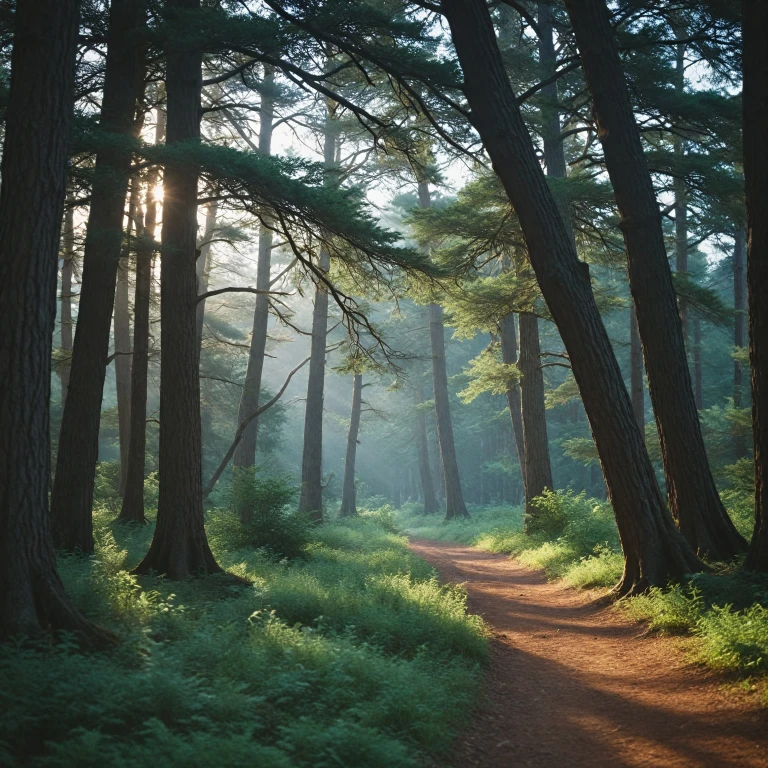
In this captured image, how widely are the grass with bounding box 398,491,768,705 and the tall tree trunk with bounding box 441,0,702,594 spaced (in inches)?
24.7

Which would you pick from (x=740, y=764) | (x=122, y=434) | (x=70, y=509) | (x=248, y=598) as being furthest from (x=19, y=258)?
(x=122, y=434)

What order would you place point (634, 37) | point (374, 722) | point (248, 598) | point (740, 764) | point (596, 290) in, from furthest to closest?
point (596, 290) < point (634, 37) < point (248, 598) < point (374, 722) < point (740, 764)

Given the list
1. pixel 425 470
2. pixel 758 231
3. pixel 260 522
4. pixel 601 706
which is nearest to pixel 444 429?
pixel 425 470

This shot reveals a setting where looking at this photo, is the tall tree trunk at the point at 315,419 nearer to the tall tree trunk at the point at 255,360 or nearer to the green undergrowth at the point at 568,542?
the tall tree trunk at the point at 255,360

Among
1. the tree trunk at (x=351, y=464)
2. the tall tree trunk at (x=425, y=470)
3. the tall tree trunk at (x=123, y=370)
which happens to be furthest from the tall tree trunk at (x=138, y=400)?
the tall tree trunk at (x=425, y=470)

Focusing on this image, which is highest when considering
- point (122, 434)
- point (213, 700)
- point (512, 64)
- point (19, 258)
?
point (512, 64)

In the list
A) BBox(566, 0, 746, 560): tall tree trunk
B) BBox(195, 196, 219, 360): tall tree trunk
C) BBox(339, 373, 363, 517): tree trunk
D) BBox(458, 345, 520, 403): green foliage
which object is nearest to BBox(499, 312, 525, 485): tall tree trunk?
BBox(458, 345, 520, 403): green foliage

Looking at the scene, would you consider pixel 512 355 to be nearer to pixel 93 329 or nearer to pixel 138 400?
pixel 138 400

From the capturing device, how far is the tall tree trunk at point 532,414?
49.1 ft

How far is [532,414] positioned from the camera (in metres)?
14.9

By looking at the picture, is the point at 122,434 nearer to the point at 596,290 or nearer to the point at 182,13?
the point at 182,13

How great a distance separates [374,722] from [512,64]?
11.6 m

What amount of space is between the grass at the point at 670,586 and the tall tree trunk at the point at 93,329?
754 centimetres

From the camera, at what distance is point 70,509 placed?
9047 millimetres
